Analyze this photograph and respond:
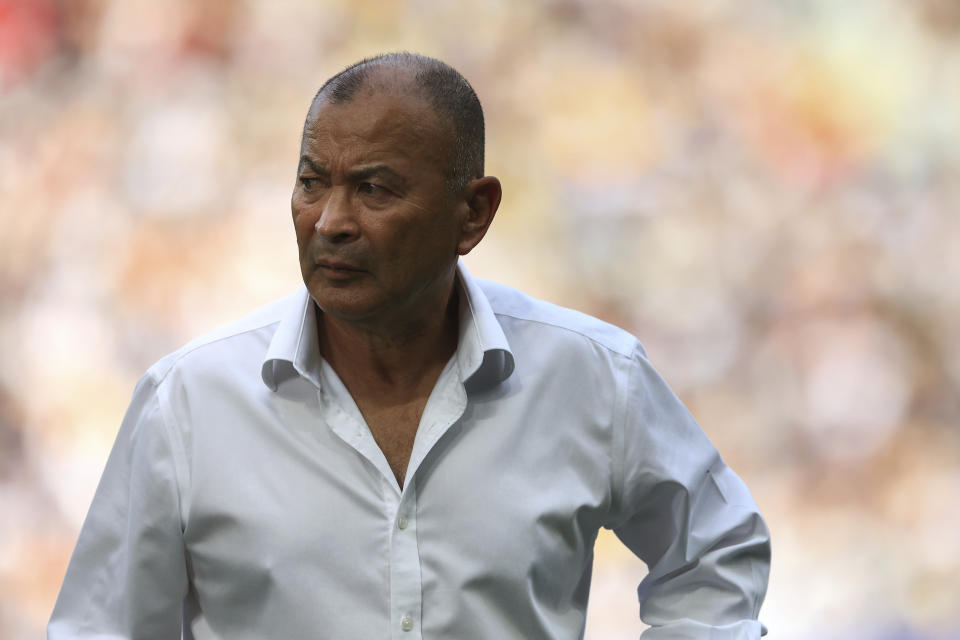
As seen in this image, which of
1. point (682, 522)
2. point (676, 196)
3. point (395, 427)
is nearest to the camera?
point (395, 427)

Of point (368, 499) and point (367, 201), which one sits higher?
point (367, 201)

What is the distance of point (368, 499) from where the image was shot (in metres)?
1.79

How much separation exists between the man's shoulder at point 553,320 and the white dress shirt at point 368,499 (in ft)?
0.06

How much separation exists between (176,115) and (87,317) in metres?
0.54

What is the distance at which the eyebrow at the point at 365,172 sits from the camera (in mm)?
1772

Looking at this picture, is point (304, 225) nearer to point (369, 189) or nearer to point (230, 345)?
point (369, 189)

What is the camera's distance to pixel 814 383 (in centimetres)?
330

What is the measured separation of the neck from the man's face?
82 millimetres

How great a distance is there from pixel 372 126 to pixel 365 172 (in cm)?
6

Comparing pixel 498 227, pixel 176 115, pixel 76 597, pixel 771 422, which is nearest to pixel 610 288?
pixel 498 227

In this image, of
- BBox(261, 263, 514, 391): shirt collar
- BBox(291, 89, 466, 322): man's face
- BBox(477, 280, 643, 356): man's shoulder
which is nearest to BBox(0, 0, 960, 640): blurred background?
BBox(477, 280, 643, 356): man's shoulder

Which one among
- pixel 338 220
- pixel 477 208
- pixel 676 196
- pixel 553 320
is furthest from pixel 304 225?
pixel 676 196

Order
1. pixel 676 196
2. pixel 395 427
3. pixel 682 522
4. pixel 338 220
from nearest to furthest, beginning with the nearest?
pixel 338 220, pixel 395 427, pixel 682 522, pixel 676 196

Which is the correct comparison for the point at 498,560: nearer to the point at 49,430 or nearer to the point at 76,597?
the point at 76,597
